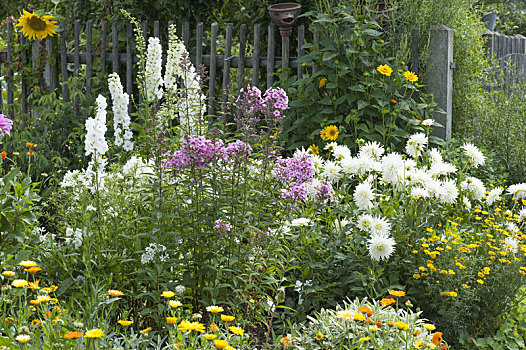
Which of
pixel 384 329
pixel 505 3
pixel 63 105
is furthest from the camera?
pixel 505 3

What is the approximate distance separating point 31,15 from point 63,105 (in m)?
1.29

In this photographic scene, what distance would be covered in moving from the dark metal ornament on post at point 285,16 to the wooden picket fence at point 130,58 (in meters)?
0.08

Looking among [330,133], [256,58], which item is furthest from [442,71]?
[256,58]

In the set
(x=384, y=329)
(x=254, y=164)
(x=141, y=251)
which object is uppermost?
(x=254, y=164)

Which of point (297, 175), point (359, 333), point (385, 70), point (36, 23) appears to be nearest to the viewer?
point (359, 333)

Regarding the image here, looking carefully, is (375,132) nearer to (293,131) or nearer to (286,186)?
(293,131)

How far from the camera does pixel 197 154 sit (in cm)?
273

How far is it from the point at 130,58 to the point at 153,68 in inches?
95.0

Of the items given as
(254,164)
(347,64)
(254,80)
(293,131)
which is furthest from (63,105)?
(254,164)

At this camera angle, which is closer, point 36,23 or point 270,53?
point 270,53

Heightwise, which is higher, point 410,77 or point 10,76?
point 410,77

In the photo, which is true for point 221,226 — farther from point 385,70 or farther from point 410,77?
point 410,77

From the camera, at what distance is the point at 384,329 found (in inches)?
100

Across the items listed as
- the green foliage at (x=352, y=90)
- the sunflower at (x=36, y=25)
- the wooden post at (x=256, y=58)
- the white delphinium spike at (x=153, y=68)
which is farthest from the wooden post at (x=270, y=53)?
the sunflower at (x=36, y=25)
